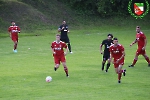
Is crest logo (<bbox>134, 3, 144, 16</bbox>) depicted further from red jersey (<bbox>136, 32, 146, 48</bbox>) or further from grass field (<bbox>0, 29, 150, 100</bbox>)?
red jersey (<bbox>136, 32, 146, 48</bbox>)

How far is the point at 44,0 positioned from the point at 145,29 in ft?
43.0

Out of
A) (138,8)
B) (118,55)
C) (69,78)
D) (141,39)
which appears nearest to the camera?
(118,55)

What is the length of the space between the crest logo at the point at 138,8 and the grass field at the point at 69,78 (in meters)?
23.0

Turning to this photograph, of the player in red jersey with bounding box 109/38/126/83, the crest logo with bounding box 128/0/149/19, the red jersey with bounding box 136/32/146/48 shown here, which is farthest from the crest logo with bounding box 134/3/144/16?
the player in red jersey with bounding box 109/38/126/83

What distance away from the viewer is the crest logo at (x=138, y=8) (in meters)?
59.1

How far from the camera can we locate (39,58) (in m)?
30.0

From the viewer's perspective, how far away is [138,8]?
59844mm

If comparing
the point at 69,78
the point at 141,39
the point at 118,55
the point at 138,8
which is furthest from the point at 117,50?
the point at 138,8

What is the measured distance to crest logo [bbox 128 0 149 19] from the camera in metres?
59.1

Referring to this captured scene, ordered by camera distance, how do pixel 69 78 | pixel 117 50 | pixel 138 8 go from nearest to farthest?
pixel 117 50 < pixel 69 78 < pixel 138 8

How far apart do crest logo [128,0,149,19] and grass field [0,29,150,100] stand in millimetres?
23012

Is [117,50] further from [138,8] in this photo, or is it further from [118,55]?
[138,8]

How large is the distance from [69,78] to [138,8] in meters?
39.6

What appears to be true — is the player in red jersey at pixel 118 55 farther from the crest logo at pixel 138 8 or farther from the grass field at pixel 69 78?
the crest logo at pixel 138 8
